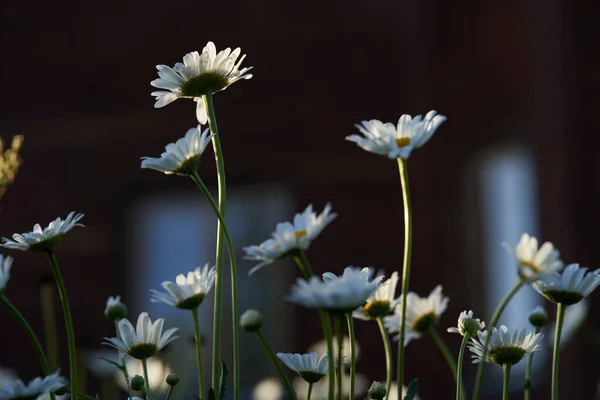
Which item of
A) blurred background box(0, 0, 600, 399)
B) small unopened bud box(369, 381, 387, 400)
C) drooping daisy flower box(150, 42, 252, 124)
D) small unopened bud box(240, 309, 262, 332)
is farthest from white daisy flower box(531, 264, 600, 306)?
blurred background box(0, 0, 600, 399)

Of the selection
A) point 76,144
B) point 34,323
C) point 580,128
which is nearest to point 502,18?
point 580,128

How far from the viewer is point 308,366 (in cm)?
104

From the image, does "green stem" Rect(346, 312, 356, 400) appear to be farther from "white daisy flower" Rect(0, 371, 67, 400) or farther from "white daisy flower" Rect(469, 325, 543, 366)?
"white daisy flower" Rect(0, 371, 67, 400)

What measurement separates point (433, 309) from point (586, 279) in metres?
0.31

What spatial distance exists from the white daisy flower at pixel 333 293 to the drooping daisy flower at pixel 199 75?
1.33 feet

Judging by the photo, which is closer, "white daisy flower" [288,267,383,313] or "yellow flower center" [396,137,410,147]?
"white daisy flower" [288,267,383,313]

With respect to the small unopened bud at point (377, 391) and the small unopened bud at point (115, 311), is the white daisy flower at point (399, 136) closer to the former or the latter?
the small unopened bud at point (377, 391)

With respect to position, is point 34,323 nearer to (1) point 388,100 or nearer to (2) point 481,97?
(1) point 388,100

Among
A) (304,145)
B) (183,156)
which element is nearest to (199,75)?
(183,156)

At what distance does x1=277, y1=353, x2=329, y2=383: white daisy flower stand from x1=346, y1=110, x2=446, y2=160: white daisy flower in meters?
0.22

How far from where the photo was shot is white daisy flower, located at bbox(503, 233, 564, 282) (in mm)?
812

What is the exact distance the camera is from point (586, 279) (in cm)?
96

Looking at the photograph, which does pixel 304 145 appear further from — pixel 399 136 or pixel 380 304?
pixel 399 136

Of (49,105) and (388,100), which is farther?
(49,105)
